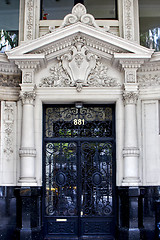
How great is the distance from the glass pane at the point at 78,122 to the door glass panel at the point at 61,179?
348 millimetres

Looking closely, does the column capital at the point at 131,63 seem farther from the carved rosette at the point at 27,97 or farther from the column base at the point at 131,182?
the column base at the point at 131,182

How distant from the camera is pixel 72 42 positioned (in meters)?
10.5

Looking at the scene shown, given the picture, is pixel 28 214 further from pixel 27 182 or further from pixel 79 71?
pixel 79 71

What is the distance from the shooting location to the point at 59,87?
1049cm

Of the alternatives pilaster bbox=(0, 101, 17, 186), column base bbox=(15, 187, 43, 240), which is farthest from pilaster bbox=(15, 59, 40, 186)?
pilaster bbox=(0, 101, 17, 186)

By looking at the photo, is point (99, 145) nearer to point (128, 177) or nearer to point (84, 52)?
point (128, 177)

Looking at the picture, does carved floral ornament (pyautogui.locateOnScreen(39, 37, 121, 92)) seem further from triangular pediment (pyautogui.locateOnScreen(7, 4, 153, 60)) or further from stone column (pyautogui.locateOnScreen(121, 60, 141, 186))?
stone column (pyautogui.locateOnScreen(121, 60, 141, 186))

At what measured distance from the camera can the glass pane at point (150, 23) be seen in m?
11.2

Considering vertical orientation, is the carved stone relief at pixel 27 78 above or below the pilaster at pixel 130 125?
above

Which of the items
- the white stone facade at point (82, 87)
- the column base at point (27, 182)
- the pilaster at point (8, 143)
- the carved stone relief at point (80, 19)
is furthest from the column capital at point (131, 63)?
the column base at point (27, 182)

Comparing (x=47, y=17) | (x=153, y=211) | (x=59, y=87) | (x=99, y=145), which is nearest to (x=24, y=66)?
(x=59, y=87)

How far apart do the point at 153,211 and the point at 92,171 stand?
1912 mm

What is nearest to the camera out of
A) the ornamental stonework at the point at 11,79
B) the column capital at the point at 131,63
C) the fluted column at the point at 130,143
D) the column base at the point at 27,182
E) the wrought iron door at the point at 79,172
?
the column base at the point at 27,182

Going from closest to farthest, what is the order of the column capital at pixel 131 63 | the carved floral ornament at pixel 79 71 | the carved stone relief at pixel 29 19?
1. the column capital at pixel 131 63
2. the carved floral ornament at pixel 79 71
3. the carved stone relief at pixel 29 19
